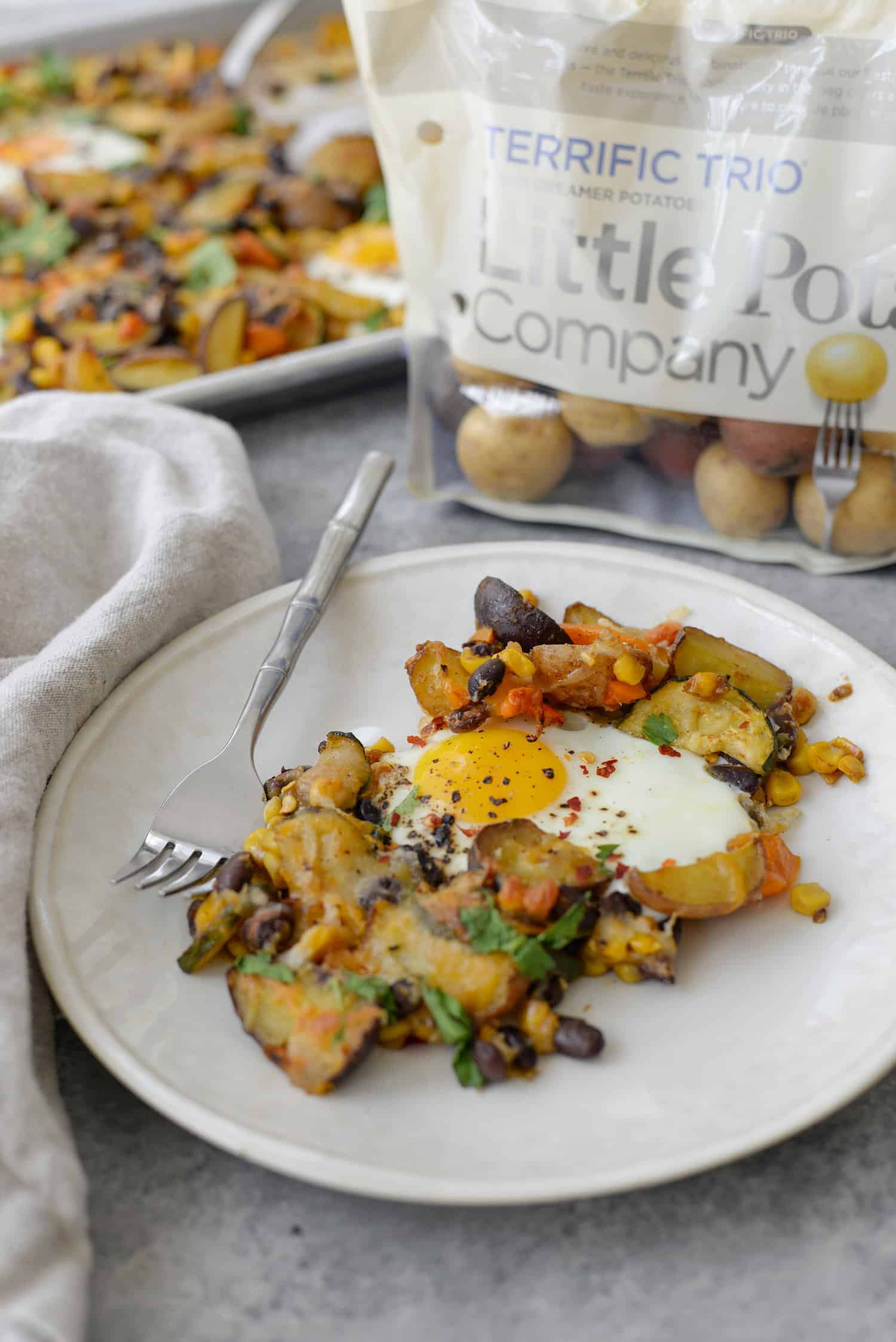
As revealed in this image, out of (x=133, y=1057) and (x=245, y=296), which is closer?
(x=133, y=1057)

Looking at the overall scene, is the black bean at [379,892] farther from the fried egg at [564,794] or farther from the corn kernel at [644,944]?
the corn kernel at [644,944]

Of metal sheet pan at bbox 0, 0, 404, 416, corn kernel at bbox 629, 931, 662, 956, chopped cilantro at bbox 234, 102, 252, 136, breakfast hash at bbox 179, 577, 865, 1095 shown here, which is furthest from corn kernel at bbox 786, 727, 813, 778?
chopped cilantro at bbox 234, 102, 252, 136

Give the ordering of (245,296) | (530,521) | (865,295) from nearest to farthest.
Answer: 1. (865,295)
2. (530,521)
3. (245,296)

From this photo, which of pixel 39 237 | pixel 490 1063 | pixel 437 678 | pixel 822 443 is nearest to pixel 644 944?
pixel 490 1063

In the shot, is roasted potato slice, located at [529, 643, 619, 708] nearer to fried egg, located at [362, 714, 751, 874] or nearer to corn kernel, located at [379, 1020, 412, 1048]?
fried egg, located at [362, 714, 751, 874]

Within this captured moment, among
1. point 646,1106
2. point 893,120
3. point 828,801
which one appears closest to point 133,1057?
point 646,1106

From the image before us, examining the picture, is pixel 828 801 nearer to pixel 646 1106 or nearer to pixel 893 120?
pixel 646 1106

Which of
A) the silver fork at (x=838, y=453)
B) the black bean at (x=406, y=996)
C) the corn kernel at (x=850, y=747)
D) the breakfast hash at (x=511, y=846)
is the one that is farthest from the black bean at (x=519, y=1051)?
the silver fork at (x=838, y=453)

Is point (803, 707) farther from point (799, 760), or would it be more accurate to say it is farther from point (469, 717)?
point (469, 717)
